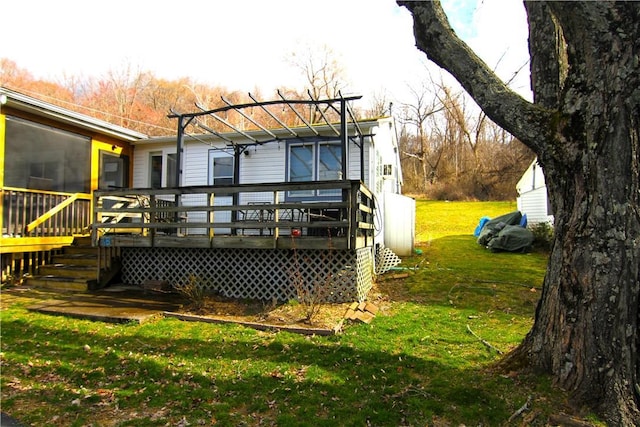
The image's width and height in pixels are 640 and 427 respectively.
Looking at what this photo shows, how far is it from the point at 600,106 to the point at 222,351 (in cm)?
443

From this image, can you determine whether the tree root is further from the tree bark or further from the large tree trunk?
the large tree trunk

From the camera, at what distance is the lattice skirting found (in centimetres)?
637

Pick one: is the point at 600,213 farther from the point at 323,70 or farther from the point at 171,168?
the point at 323,70

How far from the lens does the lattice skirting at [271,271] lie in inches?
251

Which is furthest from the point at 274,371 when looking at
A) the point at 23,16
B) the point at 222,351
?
the point at 23,16

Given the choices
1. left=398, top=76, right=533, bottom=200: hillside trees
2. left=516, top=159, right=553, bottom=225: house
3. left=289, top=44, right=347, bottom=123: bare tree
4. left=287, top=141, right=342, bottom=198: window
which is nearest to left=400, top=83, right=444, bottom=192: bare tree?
left=398, top=76, right=533, bottom=200: hillside trees

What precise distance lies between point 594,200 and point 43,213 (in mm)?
10074

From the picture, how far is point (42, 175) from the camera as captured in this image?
8852 millimetres

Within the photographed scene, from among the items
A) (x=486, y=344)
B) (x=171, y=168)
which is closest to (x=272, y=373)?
(x=486, y=344)

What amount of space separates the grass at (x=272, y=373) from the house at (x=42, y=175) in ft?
6.65

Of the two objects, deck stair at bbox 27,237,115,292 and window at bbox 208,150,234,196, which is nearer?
deck stair at bbox 27,237,115,292

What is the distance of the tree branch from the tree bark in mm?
14

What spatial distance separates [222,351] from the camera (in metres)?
4.37

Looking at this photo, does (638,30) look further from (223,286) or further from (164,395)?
(223,286)
